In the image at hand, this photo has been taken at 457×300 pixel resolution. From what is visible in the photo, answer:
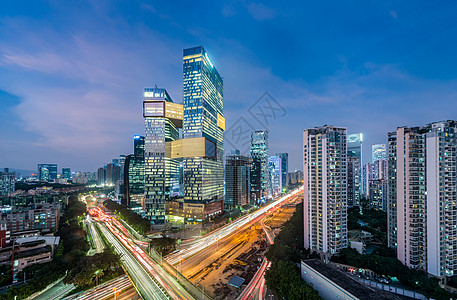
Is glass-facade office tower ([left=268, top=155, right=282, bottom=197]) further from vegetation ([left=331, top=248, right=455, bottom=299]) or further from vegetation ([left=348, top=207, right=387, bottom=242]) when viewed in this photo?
vegetation ([left=331, top=248, right=455, bottom=299])

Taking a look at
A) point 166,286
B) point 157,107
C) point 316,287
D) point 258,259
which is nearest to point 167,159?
point 157,107

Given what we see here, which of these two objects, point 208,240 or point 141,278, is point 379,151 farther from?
point 141,278

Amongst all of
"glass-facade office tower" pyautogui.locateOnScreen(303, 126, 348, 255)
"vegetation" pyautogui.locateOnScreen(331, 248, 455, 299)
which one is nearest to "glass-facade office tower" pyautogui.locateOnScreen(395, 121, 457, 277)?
"vegetation" pyautogui.locateOnScreen(331, 248, 455, 299)

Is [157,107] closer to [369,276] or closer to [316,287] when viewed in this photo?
[316,287]

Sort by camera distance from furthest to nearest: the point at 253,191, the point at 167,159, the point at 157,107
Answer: the point at 253,191 < the point at 167,159 < the point at 157,107

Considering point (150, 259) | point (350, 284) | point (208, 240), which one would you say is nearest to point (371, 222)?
point (350, 284)

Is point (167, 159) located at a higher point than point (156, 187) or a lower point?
higher
